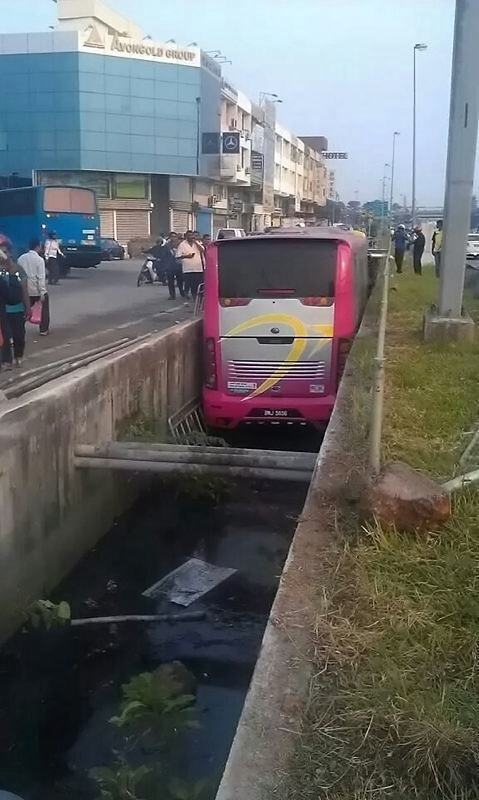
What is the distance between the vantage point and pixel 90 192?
104 ft

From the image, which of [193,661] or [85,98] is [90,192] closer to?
[85,98]

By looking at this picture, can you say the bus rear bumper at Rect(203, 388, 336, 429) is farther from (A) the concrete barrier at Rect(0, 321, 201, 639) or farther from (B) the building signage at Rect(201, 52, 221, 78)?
(B) the building signage at Rect(201, 52, 221, 78)

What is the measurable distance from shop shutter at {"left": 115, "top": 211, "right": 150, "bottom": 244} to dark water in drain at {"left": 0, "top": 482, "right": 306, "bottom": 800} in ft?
157

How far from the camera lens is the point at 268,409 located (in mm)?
9906

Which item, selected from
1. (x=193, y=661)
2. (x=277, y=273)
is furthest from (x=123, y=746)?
(x=277, y=273)

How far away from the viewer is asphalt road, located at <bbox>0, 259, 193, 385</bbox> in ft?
44.9

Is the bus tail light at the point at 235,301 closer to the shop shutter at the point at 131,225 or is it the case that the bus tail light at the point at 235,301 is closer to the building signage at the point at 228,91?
the shop shutter at the point at 131,225

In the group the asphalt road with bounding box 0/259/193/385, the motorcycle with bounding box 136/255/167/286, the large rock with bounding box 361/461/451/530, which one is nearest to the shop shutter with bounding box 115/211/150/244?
the asphalt road with bounding box 0/259/193/385

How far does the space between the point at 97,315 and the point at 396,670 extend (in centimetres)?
1625

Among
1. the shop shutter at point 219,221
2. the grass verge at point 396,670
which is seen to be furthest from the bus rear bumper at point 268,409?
the shop shutter at point 219,221

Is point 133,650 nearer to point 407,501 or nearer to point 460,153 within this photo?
point 407,501

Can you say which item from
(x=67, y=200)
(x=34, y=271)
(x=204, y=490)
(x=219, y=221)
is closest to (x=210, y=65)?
(x=219, y=221)

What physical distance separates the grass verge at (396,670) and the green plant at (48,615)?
290 cm

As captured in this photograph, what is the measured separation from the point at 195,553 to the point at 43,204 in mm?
23592
